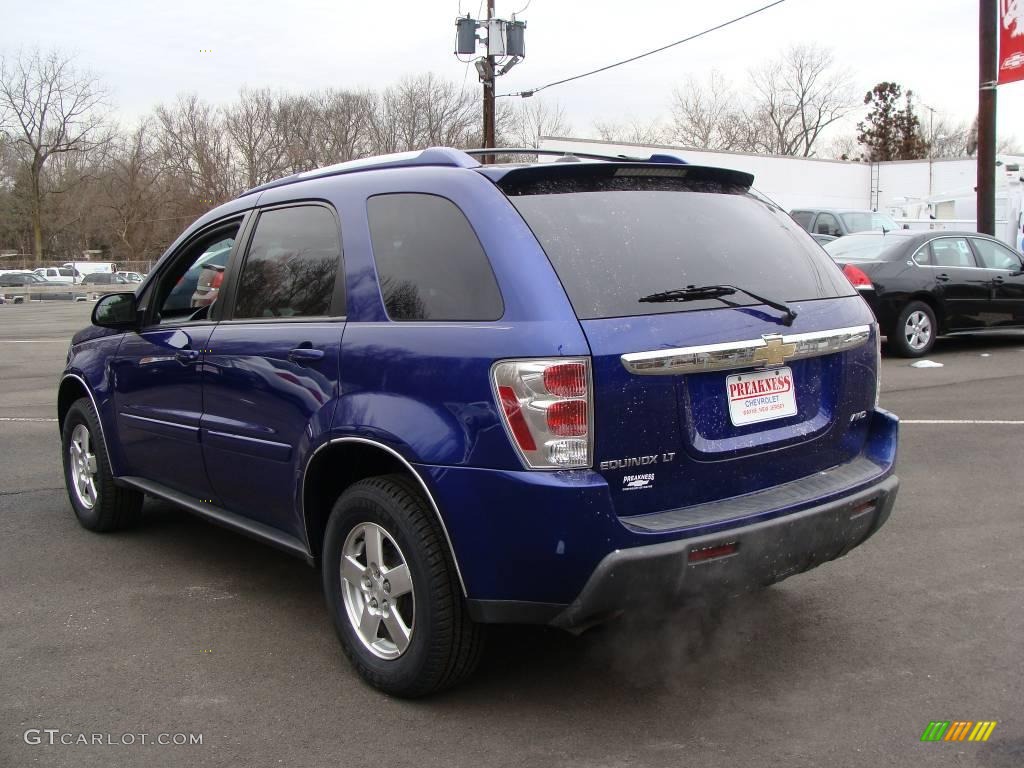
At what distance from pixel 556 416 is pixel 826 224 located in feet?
64.4

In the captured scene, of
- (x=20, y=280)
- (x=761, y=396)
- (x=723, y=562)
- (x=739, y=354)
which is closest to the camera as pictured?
(x=723, y=562)

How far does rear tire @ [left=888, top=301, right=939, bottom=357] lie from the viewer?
12094 millimetres

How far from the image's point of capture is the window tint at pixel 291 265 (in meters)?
3.85

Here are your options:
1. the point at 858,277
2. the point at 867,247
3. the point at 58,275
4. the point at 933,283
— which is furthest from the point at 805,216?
the point at 58,275

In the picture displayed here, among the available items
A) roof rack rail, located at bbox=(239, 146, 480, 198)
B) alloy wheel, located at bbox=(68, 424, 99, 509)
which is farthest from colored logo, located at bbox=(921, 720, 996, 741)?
alloy wheel, located at bbox=(68, 424, 99, 509)

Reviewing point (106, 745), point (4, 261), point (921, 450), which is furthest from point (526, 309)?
point (4, 261)

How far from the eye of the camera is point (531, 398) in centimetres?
295

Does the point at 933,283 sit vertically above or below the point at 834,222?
below

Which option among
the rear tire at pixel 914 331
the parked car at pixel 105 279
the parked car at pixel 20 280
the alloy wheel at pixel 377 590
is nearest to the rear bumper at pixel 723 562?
the alloy wheel at pixel 377 590

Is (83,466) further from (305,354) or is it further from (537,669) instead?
(537,669)

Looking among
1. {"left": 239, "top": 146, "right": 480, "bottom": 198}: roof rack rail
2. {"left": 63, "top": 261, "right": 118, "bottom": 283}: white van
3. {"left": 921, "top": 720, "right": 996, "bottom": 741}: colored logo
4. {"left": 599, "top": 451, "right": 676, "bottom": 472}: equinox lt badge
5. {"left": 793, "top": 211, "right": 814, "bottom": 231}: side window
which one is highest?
{"left": 63, "top": 261, "right": 118, "bottom": 283}: white van

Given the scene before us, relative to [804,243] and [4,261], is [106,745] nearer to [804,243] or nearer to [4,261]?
[804,243]

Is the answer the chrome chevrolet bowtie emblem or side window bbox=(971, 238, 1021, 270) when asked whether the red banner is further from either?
the chrome chevrolet bowtie emblem

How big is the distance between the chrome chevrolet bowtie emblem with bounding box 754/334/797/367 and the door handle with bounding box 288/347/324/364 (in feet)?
5.08
